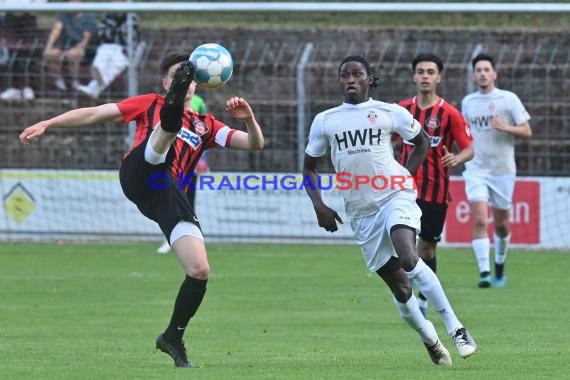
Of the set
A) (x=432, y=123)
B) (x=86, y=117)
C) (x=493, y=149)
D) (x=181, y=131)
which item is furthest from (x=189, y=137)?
(x=493, y=149)

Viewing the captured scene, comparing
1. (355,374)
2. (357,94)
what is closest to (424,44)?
(357,94)

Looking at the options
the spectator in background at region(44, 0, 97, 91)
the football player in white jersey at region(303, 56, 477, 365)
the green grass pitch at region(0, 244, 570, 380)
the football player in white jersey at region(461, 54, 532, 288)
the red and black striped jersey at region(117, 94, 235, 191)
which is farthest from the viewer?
the spectator in background at region(44, 0, 97, 91)

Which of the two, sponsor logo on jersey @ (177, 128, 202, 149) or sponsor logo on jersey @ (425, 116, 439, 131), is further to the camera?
sponsor logo on jersey @ (425, 116, 439, 131)

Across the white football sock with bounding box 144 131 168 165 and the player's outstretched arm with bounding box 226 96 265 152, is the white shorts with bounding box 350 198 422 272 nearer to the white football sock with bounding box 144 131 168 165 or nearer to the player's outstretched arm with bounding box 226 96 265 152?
the player's outstretched arm with bounding box 226 96 265 152

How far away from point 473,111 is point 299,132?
563cm

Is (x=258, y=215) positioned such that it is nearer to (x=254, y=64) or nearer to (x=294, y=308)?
(x=254, y=64)

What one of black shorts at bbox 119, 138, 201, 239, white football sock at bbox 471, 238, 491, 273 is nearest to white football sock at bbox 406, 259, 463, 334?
black shorts at bbox 119, 138, 201, 239

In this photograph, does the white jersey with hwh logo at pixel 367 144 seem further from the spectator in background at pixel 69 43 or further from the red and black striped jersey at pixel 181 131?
the spectator in background at pixel 69 43

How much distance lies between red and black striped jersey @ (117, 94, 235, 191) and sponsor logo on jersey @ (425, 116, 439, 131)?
11.5 ft

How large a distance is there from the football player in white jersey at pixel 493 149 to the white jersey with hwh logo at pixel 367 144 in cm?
549

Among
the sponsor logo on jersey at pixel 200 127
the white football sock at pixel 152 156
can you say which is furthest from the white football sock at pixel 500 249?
the white football sock at pixel 152 156

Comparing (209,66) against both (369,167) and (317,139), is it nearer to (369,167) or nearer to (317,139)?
(317,139)

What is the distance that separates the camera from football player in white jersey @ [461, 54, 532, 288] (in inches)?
556

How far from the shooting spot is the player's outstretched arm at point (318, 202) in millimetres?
8500
